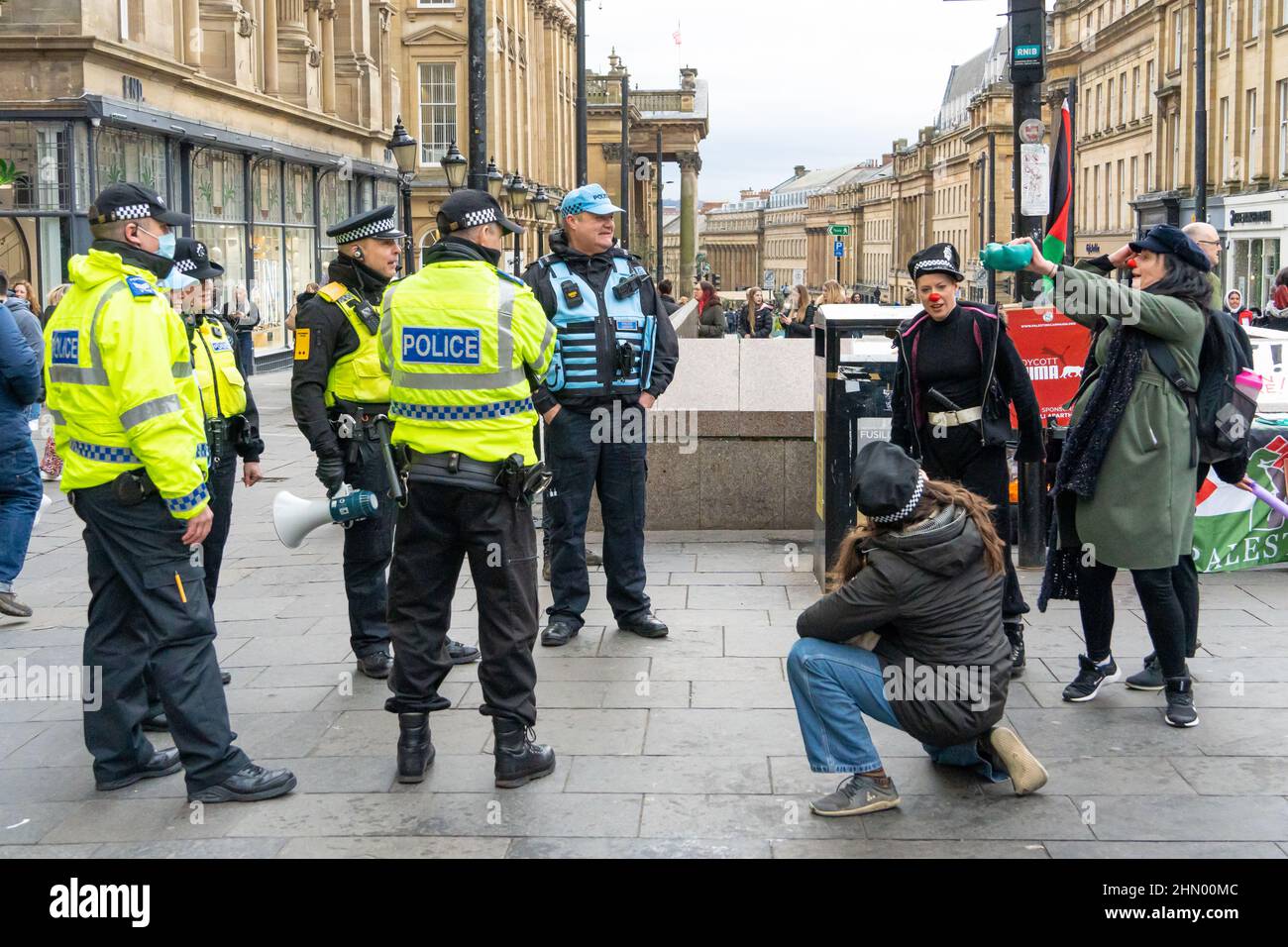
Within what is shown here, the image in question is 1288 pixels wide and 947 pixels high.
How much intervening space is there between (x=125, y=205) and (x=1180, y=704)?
4372mm

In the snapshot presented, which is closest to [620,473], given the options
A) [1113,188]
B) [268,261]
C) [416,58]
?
[268,261]

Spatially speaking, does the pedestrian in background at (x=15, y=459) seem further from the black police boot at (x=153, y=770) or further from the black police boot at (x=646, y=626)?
the black police boot at (x=646, y=626)

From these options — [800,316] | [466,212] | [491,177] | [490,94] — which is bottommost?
[800,316]

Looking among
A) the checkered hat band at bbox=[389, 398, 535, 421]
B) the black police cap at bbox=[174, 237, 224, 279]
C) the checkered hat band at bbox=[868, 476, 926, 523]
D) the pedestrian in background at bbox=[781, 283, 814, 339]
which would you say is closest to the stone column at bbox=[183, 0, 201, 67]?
the pedestrian in background at bbox=[781, 283, 814, 339]

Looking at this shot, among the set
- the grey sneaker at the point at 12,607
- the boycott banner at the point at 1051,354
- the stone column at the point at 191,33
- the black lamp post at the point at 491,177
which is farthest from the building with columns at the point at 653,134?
the grey sneaker at the point at 12,607

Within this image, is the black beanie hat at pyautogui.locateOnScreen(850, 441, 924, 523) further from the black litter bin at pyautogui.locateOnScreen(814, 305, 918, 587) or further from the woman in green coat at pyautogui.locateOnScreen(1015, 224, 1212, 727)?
the black litter bin at pyautogui.locateOnScreen(814, 305, 918, 587)

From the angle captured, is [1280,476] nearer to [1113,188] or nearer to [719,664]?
[719,664]

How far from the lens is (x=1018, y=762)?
536cm

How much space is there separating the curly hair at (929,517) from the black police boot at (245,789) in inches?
80.5

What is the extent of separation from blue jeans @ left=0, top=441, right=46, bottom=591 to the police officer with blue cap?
9.61 feet

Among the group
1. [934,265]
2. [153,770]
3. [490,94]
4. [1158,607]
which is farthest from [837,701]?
[490,94]

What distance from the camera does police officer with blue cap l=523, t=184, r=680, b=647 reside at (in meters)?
7.67

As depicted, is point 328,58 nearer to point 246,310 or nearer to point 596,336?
point 246,310

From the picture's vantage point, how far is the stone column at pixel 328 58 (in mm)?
36125
